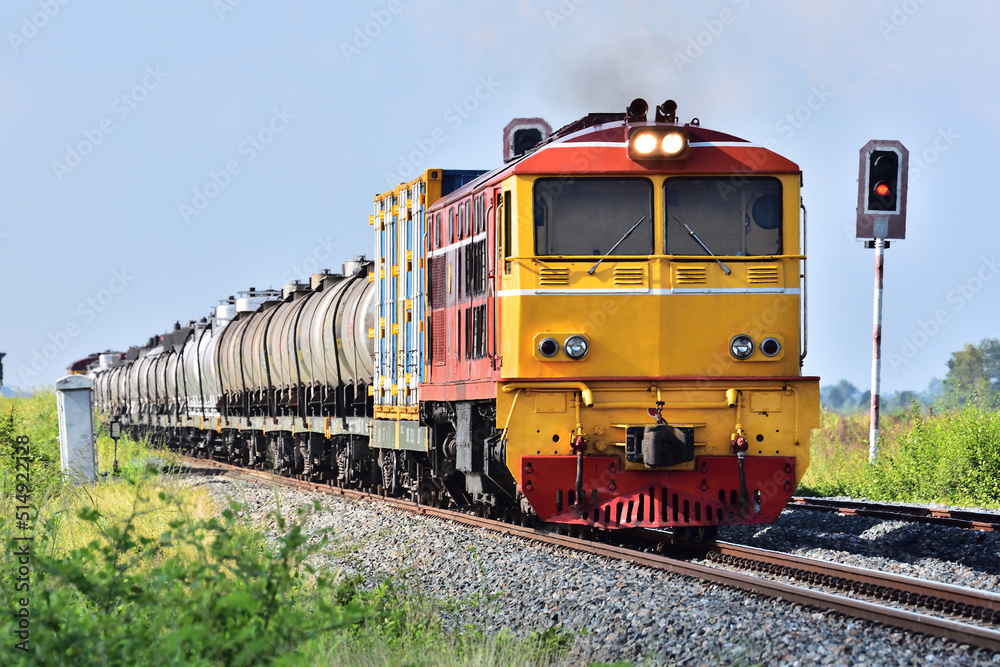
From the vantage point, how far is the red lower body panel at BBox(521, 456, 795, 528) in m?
9.73

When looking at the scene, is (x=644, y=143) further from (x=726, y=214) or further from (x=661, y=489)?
(x=661, y=489)

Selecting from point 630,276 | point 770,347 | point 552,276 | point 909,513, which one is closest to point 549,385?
point 552,276

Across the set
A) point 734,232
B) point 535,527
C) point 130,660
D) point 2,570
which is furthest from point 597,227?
point 130,660

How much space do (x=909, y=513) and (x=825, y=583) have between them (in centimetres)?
516

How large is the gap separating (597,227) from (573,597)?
11.1 feet

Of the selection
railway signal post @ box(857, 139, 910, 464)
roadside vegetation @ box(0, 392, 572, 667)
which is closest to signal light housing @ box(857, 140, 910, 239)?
railway signal post @ box(857, 139, 910, 464)

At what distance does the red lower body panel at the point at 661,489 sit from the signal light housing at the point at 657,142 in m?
2.53

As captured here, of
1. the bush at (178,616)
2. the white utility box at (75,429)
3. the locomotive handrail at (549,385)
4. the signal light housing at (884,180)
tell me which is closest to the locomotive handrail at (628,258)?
the locomotive handrail at (549,385)

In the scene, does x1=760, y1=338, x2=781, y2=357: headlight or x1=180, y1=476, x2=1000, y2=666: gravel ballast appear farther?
x1=760, y1=338, x2=781, y2=357: headlight

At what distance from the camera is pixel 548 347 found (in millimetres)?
9836

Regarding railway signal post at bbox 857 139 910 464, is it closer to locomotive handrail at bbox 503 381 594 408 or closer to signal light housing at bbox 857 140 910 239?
signal light housing at bbox 857 140 910 239

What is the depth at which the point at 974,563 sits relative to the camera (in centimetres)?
981

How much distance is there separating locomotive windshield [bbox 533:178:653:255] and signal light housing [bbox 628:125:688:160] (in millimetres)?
242

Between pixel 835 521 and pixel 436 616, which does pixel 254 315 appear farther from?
pixel 436 616
